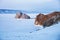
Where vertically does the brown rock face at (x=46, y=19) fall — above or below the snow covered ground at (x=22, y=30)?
above

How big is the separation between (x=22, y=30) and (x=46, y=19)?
1.04 feet

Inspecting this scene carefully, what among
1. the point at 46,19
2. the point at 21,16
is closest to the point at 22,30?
the point at 21,16

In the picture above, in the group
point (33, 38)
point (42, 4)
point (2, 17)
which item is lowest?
point (33, 38)

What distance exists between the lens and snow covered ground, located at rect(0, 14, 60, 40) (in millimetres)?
1171

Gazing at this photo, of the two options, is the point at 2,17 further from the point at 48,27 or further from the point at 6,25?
the point at 48,27

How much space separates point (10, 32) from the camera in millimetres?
1175

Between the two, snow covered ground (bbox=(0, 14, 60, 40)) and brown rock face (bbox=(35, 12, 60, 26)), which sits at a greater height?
brown rock face (bbox=(35, 12, 60, 26))

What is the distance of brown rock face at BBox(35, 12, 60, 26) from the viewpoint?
1178 mm

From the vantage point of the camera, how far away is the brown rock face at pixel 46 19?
1.18 m

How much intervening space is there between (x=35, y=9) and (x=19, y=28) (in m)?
0.30

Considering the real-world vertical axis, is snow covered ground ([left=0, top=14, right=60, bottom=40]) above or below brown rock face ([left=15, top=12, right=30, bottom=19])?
below

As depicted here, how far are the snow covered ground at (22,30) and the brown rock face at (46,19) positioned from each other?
0.05 meters

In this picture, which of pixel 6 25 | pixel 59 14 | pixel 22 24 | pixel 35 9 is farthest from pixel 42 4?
pixel 6 25

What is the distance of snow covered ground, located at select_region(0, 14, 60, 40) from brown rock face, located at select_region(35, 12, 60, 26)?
5 cm
